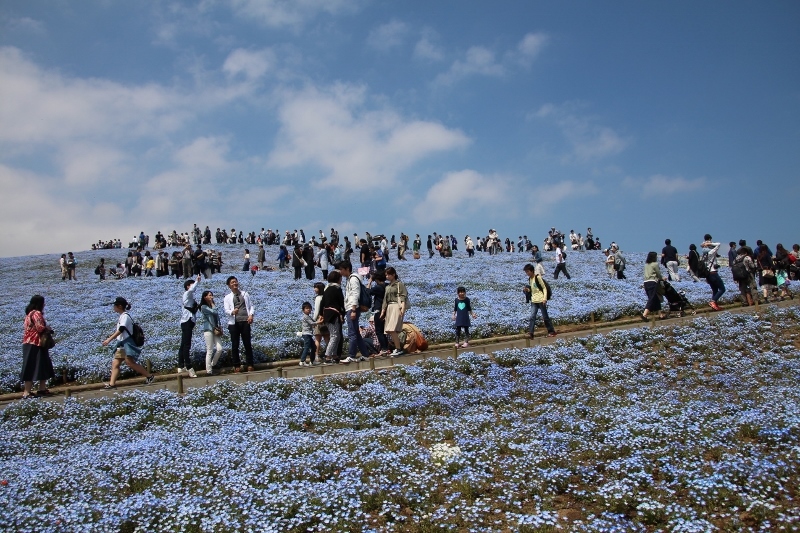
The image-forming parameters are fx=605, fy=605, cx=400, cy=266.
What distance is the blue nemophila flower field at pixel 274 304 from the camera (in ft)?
50.1

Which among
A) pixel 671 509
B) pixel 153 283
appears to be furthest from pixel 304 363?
pixel 153 283

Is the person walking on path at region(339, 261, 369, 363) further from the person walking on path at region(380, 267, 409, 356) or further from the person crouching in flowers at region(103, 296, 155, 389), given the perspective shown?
the person crouching in flowers at region(103, 296, 155, 389)

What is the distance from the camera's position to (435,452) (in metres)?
7.89

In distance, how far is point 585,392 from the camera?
10555mm

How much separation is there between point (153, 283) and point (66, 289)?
4449mm

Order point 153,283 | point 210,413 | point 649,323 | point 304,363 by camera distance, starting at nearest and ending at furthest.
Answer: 1. point 210,413
2. point 304,363
3. point 649,323
4. point 153,283

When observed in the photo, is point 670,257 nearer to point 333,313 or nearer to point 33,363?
point 333,313

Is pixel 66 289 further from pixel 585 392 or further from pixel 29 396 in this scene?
pixel 585 392

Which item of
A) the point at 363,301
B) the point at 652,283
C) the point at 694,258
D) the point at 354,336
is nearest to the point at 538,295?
the point at 652,283

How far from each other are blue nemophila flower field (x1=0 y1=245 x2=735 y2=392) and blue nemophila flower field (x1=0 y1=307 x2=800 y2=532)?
447cm

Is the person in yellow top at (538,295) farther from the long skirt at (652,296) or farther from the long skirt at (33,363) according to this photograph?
the long skirt at (33,363)

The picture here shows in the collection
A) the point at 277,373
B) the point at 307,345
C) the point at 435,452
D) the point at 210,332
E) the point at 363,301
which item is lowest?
the point at 435,452

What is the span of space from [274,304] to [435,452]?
585 inches

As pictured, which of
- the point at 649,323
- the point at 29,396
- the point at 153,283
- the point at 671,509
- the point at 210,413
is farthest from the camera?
the point at 153,283
